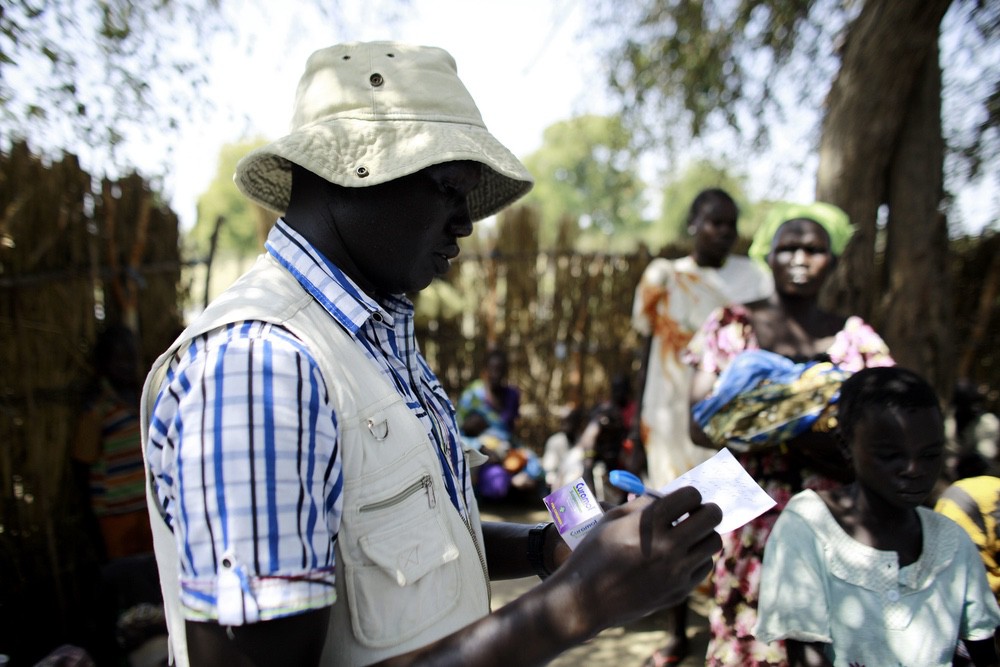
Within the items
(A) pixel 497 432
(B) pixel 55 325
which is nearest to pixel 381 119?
(B) pixel 55 325

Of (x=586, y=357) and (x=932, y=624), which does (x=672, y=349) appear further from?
(x=586, y=357)

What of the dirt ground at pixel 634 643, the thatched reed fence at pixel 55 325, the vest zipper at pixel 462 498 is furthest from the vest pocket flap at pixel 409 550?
the thatched reed fence at pixel 55 325

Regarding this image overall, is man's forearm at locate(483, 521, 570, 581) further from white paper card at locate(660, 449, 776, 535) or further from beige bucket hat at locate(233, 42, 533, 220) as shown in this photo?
beige bucket hat at locate(233, 42, 533, 220)

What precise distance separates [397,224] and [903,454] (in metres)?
1.73

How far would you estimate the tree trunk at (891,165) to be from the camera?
4.32 metres

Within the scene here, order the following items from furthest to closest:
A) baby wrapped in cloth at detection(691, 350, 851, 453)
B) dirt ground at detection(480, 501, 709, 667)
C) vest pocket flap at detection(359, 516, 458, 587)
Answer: dirt ground at detection(480, 501, 709, 667), baby wrapped in cloth at detection(691, 350, 851, 453), vest pocket flap at detection(359, 516, 458, 587)

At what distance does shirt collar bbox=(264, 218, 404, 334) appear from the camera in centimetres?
122

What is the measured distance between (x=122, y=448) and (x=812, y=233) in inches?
142

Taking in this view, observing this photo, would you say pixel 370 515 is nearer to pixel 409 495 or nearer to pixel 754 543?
pixel 409 495

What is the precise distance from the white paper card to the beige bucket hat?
62 centimetres

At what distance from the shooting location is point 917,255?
451 centimetres

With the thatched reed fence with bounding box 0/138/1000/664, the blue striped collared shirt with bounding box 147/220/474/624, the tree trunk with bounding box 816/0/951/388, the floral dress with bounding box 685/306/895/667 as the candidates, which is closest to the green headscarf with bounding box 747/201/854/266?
the floral dress with bounding box 685/306/895/667

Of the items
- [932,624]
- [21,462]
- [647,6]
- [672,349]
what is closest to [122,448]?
[21,462]

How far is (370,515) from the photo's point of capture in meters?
1.08
